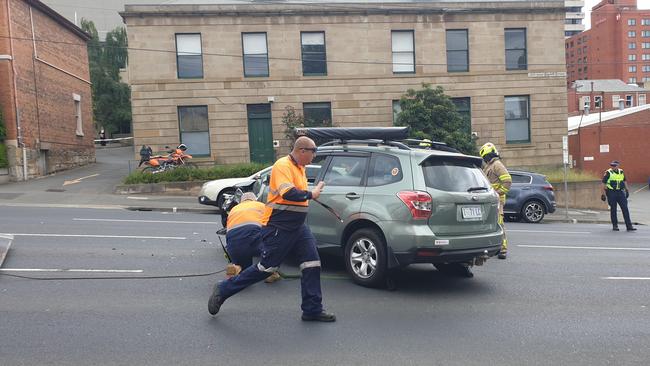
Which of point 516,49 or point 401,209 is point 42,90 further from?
point 401,209

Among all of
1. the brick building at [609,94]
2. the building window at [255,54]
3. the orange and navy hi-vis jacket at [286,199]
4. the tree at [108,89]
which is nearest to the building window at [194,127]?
the building window at [255,54]

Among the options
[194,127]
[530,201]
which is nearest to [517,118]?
[530,201]

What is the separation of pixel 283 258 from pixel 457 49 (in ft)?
75.9

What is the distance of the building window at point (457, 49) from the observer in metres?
26.7

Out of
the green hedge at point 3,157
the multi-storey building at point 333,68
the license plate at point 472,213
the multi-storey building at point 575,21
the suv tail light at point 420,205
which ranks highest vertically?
the multi-storey building at point 575,21

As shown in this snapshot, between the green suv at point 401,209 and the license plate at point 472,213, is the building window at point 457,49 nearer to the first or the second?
the green suv at point 401,209

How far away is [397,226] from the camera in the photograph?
21.6 feet

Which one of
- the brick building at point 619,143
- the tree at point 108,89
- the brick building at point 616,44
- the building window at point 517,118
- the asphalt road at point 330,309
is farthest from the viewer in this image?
the brick building at point 616,44

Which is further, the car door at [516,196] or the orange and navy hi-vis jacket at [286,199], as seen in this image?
the car door at [516,196]

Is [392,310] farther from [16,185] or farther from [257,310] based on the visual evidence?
[16,185]

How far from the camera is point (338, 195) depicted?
24.0 ft

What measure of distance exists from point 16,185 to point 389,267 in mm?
20342

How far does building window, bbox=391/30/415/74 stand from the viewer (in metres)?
26.3

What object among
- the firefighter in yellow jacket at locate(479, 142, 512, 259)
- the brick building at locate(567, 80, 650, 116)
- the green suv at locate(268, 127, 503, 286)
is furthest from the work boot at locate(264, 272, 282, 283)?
the brick building at locate(567, 80, 650, 116)
